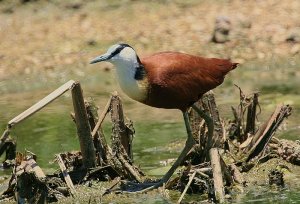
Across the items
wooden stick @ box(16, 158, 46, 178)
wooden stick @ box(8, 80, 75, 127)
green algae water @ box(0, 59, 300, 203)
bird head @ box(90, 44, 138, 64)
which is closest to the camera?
wooden stick @ box(8, 80, 75, 127)

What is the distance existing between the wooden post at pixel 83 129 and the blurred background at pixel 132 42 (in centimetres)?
476

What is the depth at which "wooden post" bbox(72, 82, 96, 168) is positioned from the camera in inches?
371

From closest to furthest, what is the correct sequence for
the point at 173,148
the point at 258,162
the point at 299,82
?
1. the point at 258,162
2. the point at 173,148
3. the point at 299,82

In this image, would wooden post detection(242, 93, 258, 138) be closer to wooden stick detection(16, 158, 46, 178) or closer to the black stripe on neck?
the black stripe on neck

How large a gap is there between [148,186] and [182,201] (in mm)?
563

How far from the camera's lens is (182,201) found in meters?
9.01

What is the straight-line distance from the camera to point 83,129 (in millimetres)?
9602

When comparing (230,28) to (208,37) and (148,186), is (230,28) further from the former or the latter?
(148,186)

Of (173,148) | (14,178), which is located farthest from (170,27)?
(14,178)

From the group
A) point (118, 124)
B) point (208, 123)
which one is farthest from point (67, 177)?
point (208, 123)

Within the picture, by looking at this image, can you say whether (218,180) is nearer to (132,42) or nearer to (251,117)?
(251,117)

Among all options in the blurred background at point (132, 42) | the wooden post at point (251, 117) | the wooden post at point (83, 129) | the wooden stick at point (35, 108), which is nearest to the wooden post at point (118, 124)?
the wooden post at point (83, 129)

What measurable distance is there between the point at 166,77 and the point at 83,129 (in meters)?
1.08

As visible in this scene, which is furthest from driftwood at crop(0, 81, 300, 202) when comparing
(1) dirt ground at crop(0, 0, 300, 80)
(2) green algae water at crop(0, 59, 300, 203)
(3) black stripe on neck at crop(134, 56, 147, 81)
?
(1) dirt ground at crop(0, 0, 300, 80)
